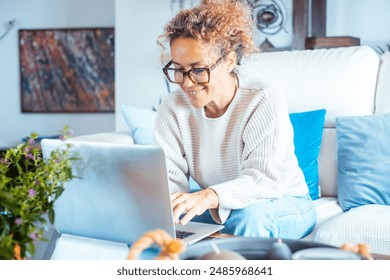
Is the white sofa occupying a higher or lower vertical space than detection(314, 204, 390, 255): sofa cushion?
higher

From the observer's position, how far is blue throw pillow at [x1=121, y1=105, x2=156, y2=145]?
2.28 m

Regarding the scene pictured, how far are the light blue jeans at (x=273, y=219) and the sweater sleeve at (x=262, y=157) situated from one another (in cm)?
3

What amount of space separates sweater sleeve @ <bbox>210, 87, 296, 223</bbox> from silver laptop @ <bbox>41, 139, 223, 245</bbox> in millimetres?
254

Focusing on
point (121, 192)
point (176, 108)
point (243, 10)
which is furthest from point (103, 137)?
point (121, 192)

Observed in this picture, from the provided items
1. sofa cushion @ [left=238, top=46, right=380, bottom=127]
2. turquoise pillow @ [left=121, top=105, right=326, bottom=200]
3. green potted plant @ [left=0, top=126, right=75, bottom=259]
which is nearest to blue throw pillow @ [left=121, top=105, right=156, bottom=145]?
A: sofa cushion @ [left=238, top=46, right=380, bottom=127]

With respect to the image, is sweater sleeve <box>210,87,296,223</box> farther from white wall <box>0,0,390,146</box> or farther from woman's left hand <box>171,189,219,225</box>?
white wall <box>0,0,390,146</box>

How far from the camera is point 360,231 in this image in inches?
Result: 64.6

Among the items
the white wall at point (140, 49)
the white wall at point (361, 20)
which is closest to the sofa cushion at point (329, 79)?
the white wall at point (361, 20)

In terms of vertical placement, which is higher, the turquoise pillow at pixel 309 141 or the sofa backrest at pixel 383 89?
the sofa backrest at pixel 383 89

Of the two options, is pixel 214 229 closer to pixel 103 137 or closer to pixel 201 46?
pixel 201 46

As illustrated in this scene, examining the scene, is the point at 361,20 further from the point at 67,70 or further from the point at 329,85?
the point at 67,70

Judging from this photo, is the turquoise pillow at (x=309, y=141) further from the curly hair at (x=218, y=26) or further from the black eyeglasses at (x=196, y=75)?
the black eyeglasses at (x=196, y=75)

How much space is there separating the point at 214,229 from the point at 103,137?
3.59ft

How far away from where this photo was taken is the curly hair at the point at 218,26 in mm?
1619
